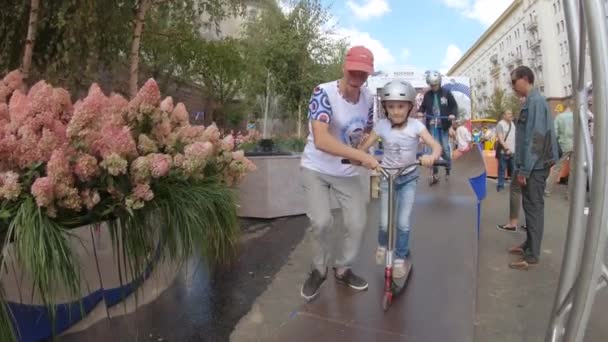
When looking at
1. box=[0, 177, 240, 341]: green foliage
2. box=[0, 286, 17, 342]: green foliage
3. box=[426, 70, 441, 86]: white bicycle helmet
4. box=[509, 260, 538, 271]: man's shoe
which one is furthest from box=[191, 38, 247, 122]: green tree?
box=[0, 286, 17, 342]: green foliage

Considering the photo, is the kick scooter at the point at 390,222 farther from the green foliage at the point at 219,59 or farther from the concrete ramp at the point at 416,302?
the green foliage at the point at 219,59

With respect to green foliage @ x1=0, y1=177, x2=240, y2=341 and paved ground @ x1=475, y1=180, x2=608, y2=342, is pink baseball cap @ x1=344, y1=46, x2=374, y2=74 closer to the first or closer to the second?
green foliage @ x1=0, y1=177, x2=240, y2=341

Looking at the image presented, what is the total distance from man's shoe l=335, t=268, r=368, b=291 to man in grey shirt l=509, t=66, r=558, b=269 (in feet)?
5.92

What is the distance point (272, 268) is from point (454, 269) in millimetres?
1789

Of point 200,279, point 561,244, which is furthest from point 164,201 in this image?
point 561,244

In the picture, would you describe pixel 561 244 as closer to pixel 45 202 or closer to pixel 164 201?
pixel 164 201

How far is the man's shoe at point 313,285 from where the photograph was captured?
3.96 metres

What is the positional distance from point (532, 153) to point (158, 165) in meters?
3.76

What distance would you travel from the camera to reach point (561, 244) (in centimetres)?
585

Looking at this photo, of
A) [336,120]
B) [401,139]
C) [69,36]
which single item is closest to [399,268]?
[401,139]

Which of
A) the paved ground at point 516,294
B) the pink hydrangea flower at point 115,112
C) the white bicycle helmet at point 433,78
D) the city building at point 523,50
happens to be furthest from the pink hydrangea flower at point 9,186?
the city building at point 523,50

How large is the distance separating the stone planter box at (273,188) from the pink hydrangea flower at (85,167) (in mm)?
4965

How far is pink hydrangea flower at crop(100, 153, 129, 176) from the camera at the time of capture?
211 centimetres

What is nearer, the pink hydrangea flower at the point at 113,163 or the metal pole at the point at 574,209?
the metal pole at the point at 574,209
